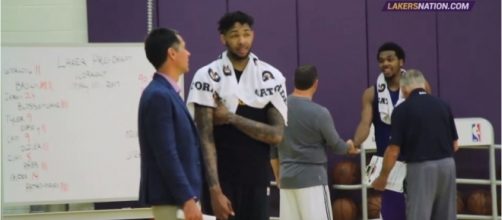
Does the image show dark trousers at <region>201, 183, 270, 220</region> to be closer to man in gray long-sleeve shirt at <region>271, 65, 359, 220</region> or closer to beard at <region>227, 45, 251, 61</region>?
beard at <region>227, 45, 251, 61</region>

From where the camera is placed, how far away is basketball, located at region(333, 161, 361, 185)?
19.4 feet

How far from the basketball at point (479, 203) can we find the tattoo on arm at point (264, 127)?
11.7 ft

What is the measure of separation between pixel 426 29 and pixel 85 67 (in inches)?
122

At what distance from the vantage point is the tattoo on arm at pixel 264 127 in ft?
9.69

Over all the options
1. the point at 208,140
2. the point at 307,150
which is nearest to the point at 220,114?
the point at 208,140

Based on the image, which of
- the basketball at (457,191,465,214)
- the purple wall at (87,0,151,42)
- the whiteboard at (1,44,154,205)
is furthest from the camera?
the basketball at (457,191,465,214)

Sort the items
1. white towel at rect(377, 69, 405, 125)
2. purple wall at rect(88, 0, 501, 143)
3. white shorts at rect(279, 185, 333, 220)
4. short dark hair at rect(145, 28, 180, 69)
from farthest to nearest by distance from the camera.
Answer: purple wall at rect(88, 0, 501, 143) → white towel at rect(377, 69, 405, 125) → white shorts at rect(279, 185, 333, 220) → short dark hair at rect(145, 28, 180, 69)

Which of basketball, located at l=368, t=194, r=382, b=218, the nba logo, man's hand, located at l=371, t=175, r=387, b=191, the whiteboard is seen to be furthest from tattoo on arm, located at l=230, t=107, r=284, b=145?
the nba logo

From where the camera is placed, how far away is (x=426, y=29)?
20.6ft

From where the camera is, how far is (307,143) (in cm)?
457

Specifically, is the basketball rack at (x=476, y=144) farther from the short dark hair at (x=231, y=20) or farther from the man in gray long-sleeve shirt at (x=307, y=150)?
the short dark hair at (x=231, y=20)

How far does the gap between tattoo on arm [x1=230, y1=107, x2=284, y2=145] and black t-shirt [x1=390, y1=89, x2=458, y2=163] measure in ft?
4.87

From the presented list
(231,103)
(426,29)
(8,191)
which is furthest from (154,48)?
(426,29)

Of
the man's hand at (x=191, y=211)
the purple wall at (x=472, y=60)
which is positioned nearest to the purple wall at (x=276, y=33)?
the purple wall at (x=472, y=60)
